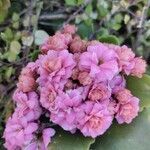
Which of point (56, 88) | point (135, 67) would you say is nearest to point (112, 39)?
point (135, 67)

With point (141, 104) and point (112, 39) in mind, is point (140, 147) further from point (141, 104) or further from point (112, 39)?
point (112, 39)

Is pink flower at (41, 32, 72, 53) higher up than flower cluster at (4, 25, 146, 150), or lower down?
higher up

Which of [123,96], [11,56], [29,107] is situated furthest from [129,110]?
[11,56]

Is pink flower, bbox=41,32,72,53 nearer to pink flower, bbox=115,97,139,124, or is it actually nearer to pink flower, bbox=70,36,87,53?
pink flower, bbox=70,36,87,53

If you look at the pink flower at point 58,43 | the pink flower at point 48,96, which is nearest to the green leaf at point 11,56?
the pink flower at point 58,43

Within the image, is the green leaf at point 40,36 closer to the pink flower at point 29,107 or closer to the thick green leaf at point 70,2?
the thick green leaf at point 70,2

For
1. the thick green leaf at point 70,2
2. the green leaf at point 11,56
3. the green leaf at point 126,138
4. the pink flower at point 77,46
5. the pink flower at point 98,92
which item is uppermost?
the pink flower at point 77,46

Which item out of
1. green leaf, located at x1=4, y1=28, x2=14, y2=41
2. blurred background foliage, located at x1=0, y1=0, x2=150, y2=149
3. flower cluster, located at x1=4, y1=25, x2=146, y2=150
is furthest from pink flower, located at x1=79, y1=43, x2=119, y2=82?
green leaf, located at x1=4, y1=28, x2=14, y2=41
